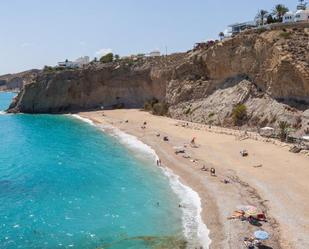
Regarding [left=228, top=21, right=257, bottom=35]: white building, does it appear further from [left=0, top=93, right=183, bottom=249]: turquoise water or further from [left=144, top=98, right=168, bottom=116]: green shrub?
[left=0, top=93, right=183, bottom=249]: turquoise water

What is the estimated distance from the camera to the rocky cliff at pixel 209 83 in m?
57.2

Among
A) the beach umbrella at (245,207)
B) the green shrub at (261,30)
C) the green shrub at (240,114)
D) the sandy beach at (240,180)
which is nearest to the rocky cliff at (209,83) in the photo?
the green shrub at (261,30)

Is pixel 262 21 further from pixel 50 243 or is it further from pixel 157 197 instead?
pixel 50 243

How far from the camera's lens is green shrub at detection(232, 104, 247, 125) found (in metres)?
62.3

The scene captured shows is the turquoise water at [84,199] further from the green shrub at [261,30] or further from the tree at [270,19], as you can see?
the tree at [270,19]

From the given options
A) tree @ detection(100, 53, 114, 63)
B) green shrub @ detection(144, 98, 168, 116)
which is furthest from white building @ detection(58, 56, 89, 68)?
green shrub @ detection(144, 98, 168, 116)

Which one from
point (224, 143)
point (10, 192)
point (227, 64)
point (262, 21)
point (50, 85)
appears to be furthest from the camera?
point (50, 85)

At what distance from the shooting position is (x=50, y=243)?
85.7 feet

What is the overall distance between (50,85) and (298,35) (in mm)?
61501

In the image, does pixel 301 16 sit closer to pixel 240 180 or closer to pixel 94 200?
pixel 240 180

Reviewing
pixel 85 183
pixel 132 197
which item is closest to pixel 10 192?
pixel 85 183

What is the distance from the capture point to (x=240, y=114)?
62.5 metres

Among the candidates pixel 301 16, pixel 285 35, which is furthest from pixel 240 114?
pixel 301 16

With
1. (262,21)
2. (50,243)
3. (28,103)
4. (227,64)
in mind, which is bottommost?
(50,243)
